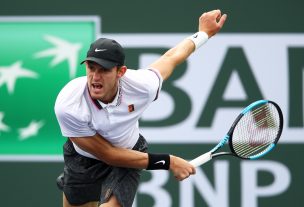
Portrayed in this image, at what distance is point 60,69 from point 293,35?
5.80 ft

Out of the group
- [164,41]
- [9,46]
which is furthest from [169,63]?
[9,46]

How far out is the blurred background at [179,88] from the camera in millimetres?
7043

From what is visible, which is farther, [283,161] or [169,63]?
[283,161]

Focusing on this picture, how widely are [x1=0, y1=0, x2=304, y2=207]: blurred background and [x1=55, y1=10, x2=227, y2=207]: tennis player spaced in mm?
1300

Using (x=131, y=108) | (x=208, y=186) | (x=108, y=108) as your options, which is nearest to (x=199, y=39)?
(x=131, y=108)

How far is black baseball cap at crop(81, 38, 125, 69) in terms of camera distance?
16.0 ft

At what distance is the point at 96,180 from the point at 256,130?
3.30 ft

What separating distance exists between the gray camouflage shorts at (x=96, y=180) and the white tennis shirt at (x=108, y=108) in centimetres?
25

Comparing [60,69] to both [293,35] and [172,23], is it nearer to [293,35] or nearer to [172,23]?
[172,23]

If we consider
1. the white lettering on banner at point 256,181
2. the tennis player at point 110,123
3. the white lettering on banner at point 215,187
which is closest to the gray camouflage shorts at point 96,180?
the tennis player at point 110,123

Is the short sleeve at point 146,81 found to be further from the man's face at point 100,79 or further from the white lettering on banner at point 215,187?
the white lettering on banner at point 215,187

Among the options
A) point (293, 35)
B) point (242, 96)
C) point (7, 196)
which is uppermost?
point (293, 35)

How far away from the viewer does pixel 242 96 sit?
23.2 ft

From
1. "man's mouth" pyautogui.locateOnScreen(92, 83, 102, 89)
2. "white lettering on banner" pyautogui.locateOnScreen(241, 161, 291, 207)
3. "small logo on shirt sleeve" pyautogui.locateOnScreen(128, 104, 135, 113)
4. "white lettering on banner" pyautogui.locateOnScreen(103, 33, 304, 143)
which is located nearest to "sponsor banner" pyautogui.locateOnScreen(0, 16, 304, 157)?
"white lettering on banner" pyautogui.locateOnScreen(103, 33, 304, 143)
